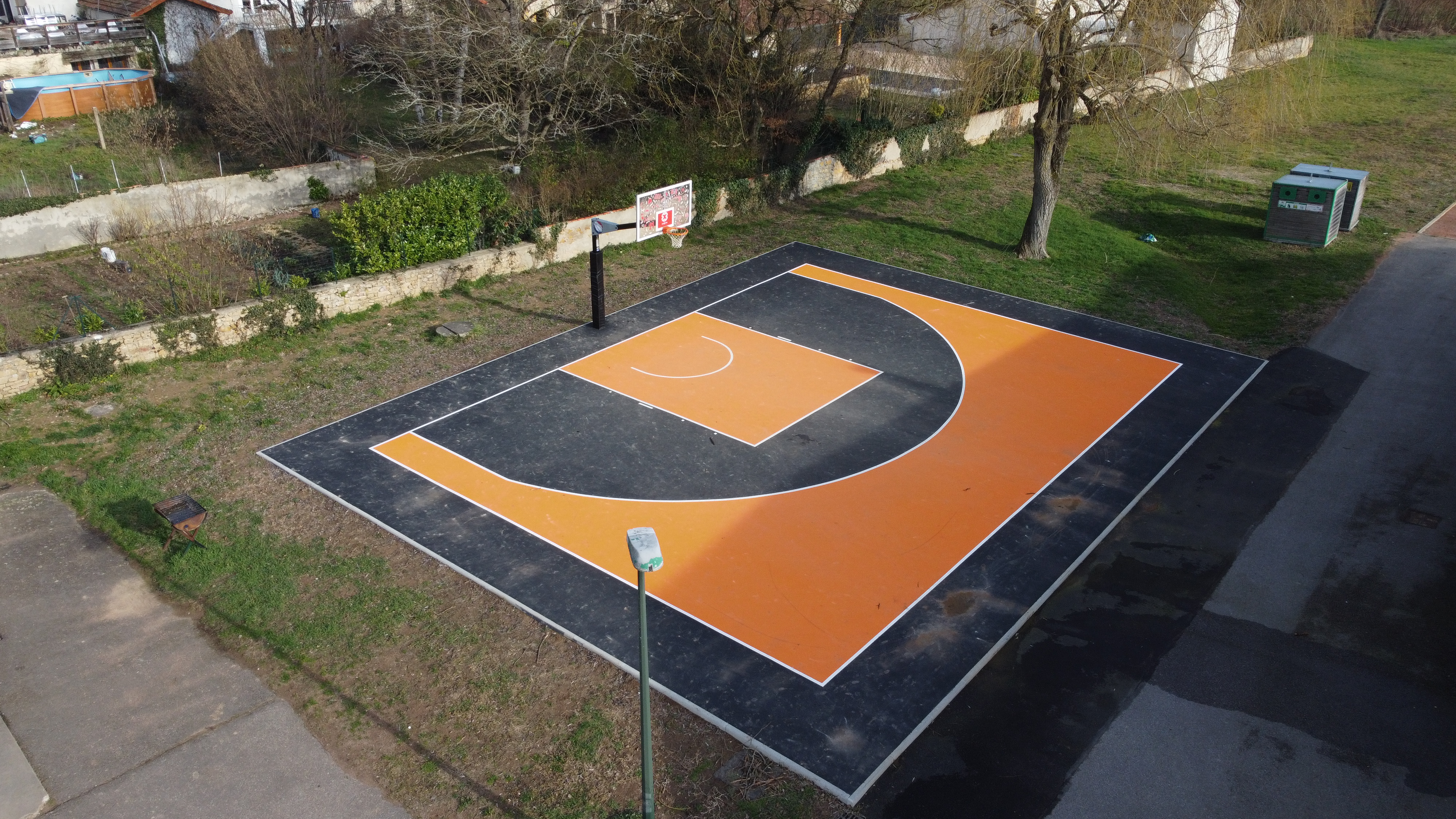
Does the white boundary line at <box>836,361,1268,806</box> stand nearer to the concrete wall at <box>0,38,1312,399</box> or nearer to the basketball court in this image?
the basketball court

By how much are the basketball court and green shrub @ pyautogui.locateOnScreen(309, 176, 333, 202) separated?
35.2 feet

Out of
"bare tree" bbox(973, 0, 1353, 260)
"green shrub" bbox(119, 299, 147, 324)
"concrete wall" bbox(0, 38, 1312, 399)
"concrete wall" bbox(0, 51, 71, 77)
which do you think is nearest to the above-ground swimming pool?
"concrete wall" bbox(0, 51, 71, 77)

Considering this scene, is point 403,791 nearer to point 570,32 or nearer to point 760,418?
point 760,418

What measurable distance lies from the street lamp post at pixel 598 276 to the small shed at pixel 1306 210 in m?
16.0

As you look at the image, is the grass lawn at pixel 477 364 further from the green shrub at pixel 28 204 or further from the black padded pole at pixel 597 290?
the green shrub at pixel 28 204

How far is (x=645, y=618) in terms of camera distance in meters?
8.51

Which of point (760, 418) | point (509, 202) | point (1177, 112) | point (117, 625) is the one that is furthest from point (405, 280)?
point (1177, 112)

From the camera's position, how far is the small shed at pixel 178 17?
35562mm

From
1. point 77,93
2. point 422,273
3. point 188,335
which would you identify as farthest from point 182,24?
point 188,335

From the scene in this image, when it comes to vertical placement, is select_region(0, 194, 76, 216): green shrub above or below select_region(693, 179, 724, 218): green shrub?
above

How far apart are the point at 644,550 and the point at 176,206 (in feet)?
58.6

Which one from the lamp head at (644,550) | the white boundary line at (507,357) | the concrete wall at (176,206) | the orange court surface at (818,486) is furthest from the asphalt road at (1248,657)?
the concrete wall at (176,206)

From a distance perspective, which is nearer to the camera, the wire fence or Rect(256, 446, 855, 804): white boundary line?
Rect(256, 446, 855, 804): white boundary line

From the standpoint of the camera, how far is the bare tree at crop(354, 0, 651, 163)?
2488cm
